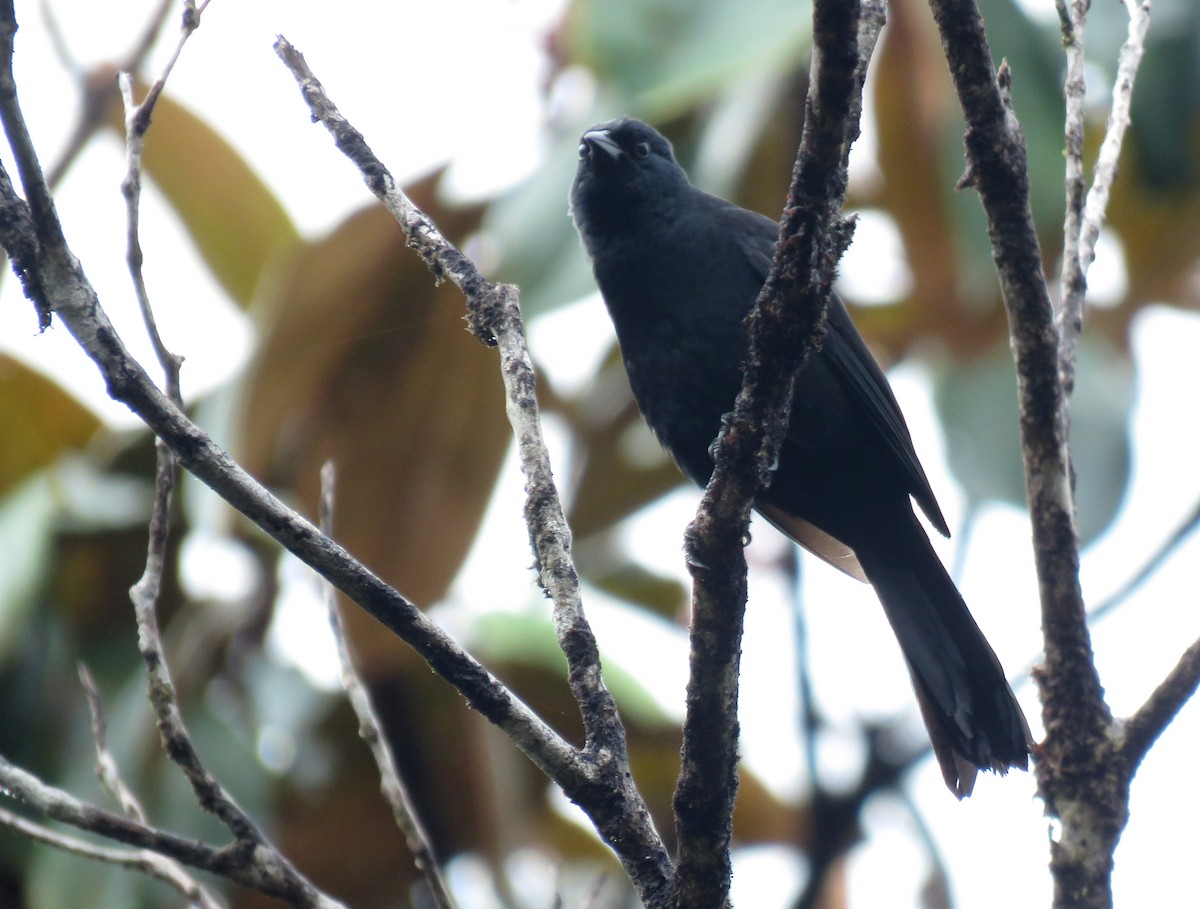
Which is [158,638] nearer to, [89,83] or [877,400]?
[877,400]

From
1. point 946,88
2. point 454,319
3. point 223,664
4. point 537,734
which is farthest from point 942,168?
point 537,734

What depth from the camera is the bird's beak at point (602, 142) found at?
4.09m

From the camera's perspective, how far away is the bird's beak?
4.09 metres

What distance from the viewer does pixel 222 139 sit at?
5.55 m

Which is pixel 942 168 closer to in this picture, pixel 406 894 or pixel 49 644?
pixel 406 894

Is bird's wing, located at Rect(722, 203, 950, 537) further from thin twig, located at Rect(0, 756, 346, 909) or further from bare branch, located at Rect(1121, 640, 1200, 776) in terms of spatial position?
thin twig, located at Rect(0, 756, 346, 909)

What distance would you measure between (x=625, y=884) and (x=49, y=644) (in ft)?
7.32

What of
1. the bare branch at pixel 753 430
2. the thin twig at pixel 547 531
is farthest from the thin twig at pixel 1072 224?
the thin twig at pixel 547 531

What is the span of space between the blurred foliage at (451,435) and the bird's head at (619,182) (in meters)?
0.13

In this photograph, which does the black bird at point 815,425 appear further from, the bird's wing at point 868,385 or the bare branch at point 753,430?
the bare branch at point 753,430

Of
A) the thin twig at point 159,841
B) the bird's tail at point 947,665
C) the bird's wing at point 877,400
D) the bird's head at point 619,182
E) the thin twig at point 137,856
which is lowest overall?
the thin twig at point 159,841

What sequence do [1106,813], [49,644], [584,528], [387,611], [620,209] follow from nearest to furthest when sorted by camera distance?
[387,611]
[1106,813]
[620,209]
[49,644]
[584,528]

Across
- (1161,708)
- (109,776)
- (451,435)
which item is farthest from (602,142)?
(1161,708)

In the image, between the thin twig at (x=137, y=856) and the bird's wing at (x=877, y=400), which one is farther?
the bird's wing at (x=877, y=400)
